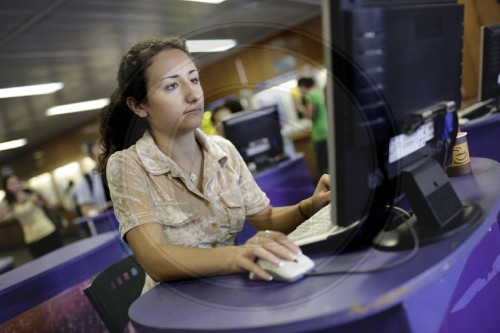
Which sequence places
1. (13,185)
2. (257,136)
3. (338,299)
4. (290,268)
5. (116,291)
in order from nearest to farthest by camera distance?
(338,299) → (290,268) → (116,291) → (257,136) → (13,185)

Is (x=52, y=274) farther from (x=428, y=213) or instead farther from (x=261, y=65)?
(x=428, y=213)

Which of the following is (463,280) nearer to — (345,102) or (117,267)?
(345,102)

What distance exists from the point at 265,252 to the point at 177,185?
371 mm

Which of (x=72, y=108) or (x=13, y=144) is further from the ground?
(x=72, y=108)

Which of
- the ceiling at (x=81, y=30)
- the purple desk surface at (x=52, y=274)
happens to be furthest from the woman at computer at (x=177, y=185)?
the ceiling at (x=81, y=30)

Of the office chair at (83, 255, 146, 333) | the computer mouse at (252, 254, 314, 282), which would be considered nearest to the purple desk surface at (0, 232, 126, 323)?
the office chair at (83, 255, 146, 333)

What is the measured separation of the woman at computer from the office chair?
0.19m

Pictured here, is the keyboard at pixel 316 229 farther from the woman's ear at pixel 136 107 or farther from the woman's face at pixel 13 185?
the woman's face at pixel 13 185

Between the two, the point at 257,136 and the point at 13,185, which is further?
the point at 13,185

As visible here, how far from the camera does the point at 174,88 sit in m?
0.90

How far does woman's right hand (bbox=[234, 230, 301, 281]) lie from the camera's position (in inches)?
30.0

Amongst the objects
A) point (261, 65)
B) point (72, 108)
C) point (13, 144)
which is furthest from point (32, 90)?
point (261, 65)

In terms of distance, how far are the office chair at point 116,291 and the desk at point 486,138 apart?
1636mm

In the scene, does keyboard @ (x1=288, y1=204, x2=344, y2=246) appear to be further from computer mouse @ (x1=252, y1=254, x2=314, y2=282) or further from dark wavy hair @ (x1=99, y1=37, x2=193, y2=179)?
dark wavy hair @ (x1=99, y1=37, x2=193, y2=179)
